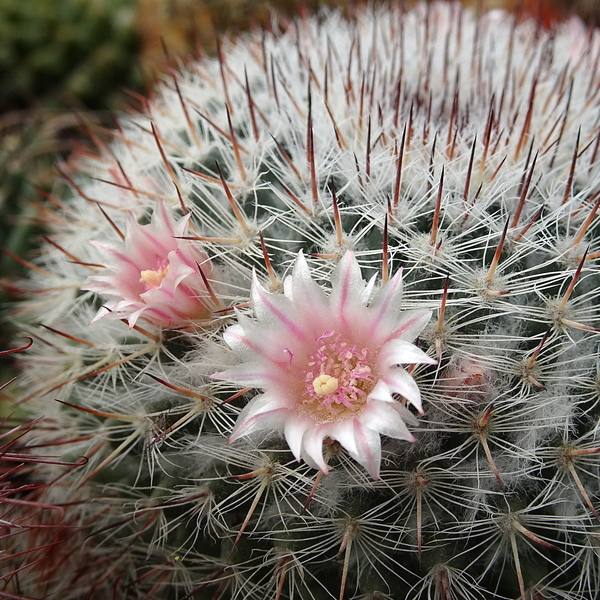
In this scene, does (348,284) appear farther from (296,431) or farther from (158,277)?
(158,277)

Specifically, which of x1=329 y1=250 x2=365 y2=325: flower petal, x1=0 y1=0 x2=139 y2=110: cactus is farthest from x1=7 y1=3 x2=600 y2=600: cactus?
x1=0 y1=0 x2=139 y2=110: cactus

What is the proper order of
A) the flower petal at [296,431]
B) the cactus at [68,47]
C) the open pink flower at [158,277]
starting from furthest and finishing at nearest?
the cactus at [68,47] → the open pink flower at [158,277] → the flower petal at [296,431]

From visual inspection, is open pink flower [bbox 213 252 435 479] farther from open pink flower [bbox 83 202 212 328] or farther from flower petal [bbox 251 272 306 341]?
open pink flower [bbox 83 202 212 328]

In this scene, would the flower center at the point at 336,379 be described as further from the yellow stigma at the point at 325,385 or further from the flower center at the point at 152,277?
the flower center at the point at 152,277

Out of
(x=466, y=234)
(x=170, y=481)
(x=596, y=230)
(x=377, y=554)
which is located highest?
(x=466, y=234)

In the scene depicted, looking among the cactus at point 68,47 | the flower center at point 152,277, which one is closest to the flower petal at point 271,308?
the flower center at point 152,277

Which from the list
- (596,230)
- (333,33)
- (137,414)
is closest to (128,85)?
(333,33)

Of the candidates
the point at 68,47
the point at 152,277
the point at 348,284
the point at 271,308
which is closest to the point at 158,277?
the point at 152,277

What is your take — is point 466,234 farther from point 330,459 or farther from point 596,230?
point 330,459
